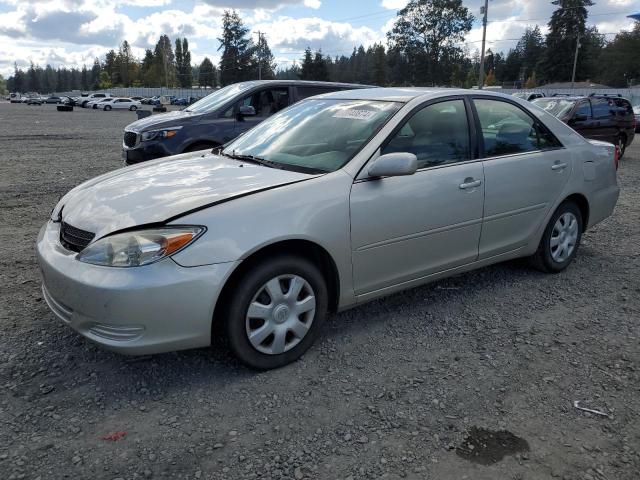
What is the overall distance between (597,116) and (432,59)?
60.3 m

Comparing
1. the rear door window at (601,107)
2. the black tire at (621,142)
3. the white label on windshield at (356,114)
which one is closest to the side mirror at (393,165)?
the white label on windshield at (356,114)

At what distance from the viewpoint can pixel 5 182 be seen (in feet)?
28.9

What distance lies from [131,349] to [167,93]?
93.2 m

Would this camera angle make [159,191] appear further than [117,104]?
No

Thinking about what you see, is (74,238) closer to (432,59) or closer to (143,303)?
(143,303)

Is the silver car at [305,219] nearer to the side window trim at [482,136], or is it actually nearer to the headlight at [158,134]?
the side window trim at [482,136]

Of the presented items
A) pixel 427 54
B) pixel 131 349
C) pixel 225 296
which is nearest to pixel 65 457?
pixel 131 349

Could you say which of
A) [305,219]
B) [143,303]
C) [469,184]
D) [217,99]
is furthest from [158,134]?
[143,303]

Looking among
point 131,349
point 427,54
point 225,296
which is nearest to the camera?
point 131,349

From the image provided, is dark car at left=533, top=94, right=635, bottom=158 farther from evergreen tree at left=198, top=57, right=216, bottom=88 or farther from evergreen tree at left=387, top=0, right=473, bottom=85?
evergreen tree at left=198, top=57, right=216, bottom=88

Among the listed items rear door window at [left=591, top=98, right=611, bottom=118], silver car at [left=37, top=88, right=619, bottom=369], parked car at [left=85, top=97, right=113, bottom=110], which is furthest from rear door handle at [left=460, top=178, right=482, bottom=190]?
parked car at [left=85, top=97, right=113, bottom=110]

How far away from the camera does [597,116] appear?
12.7 meters

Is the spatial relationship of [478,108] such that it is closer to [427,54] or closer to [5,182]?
[5,182]

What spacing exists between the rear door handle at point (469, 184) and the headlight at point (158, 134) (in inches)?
206
